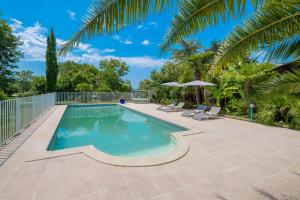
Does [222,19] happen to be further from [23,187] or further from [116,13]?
[23,187]

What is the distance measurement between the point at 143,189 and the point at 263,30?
313 cm

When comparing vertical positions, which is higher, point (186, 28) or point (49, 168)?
point (186, 28)

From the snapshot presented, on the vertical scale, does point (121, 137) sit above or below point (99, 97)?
below

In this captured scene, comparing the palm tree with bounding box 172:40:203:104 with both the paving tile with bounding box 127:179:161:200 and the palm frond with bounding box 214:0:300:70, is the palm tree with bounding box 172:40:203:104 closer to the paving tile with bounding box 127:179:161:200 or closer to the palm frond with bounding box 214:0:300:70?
the palm frond with bounding box 214:0:300:70

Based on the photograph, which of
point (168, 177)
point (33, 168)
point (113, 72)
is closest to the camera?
point (168, 177)

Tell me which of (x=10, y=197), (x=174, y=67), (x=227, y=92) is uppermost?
(x=174, y=67)

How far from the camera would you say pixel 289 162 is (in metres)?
Result: 4.15

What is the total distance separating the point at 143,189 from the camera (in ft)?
10.1

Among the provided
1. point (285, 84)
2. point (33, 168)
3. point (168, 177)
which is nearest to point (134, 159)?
point (168, 177)

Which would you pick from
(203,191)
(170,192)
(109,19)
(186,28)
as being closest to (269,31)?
(186,28)

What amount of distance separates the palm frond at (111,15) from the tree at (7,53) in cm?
1925

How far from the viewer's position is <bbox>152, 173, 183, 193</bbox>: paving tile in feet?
10.2

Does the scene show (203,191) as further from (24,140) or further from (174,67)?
(174,67)

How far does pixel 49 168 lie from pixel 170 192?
2645mm
